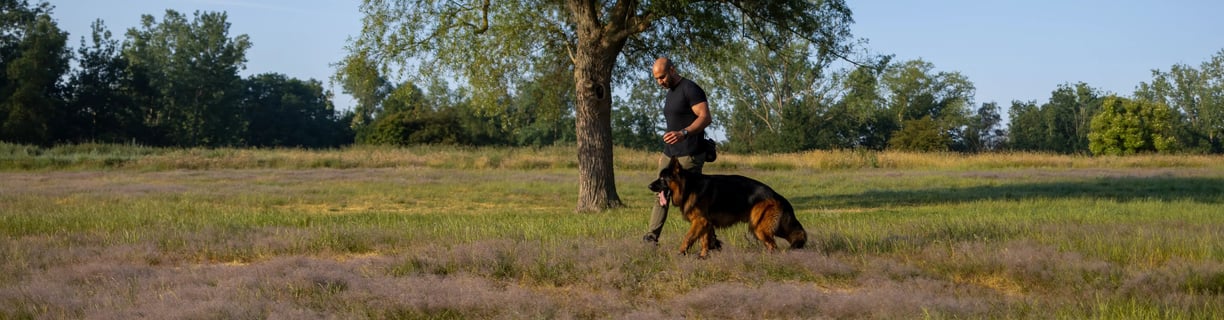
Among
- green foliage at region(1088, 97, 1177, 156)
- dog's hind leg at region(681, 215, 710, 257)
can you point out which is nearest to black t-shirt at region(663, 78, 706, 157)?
dog's hind leg at region(681, 215, 710, 257)

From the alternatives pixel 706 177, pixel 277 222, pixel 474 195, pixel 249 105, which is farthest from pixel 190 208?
pixel 249 105

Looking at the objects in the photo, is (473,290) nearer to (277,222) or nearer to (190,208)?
(277,222)

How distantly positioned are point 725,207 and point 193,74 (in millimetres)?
82749

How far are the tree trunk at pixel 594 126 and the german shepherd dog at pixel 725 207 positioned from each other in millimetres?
9573

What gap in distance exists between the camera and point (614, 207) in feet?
57.8

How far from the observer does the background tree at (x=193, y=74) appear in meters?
80.1

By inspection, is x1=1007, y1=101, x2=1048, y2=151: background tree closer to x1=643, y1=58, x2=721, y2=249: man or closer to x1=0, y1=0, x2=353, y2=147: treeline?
x1=0, y1=0, x2=353, y2=147: treeline

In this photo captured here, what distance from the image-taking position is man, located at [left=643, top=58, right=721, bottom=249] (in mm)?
8273

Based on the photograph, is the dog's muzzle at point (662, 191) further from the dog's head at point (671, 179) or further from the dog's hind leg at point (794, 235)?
the dog's hind leg at point (794, 235)

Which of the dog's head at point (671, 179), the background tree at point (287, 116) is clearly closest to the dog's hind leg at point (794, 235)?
the dog's head at point (671, 179)

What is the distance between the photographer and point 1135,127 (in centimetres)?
7400

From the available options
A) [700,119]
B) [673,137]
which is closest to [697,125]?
[700,119]

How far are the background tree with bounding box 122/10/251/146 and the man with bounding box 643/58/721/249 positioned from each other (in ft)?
257

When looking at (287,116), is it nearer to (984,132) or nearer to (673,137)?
(984,132)
